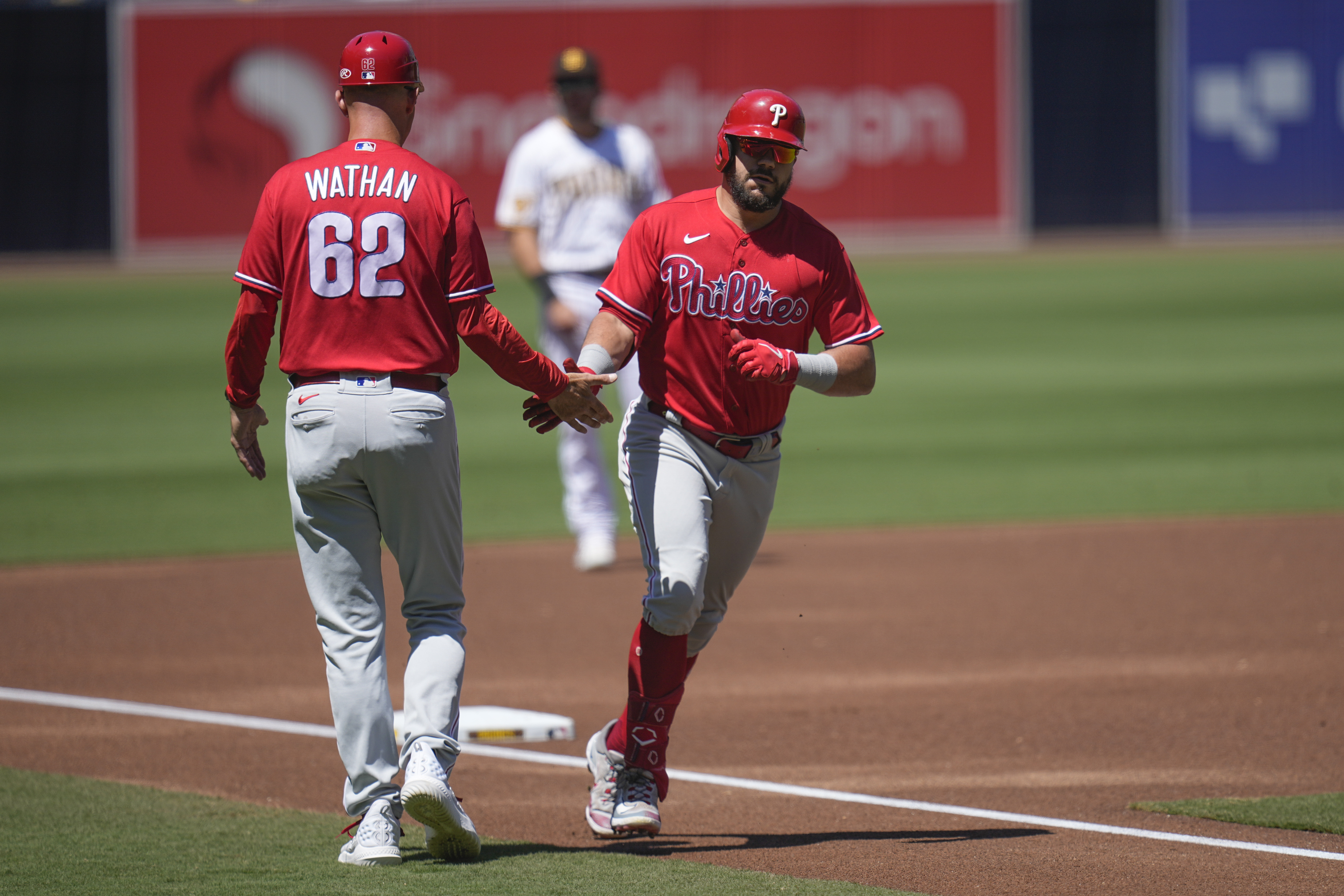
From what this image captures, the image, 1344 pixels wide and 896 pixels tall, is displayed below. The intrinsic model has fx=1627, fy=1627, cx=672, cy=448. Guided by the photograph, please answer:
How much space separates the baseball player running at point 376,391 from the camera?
13.0 ft

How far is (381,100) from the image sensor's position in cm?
411

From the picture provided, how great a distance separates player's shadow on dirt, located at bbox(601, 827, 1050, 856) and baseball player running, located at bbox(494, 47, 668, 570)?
13.2 ft

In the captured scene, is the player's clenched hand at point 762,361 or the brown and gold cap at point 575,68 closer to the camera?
the player's clenched hand at point 762,361

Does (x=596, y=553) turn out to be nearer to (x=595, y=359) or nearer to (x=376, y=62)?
(x=595, y=359)

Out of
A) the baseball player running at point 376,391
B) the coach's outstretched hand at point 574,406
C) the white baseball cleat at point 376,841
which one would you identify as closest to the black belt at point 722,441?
the coach's outstretched hand at point 574,406

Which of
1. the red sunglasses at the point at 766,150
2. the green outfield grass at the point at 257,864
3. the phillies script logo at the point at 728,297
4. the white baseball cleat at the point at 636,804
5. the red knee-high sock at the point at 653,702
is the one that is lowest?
the green outfield grass at the point at 257,864

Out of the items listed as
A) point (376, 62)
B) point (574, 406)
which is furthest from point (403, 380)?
point (376, 62)

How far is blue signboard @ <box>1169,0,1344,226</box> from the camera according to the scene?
2575 centimetres

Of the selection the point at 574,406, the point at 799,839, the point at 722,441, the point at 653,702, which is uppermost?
the point at 574,406

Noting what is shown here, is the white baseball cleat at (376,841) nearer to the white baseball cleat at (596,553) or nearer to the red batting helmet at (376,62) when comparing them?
the red batting helmet at (376,62)

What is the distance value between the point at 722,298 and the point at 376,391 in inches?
40.8

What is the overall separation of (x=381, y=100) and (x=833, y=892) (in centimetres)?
224

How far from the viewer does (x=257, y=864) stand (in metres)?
4.05

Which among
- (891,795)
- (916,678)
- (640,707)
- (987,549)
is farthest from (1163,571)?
(640,707)
